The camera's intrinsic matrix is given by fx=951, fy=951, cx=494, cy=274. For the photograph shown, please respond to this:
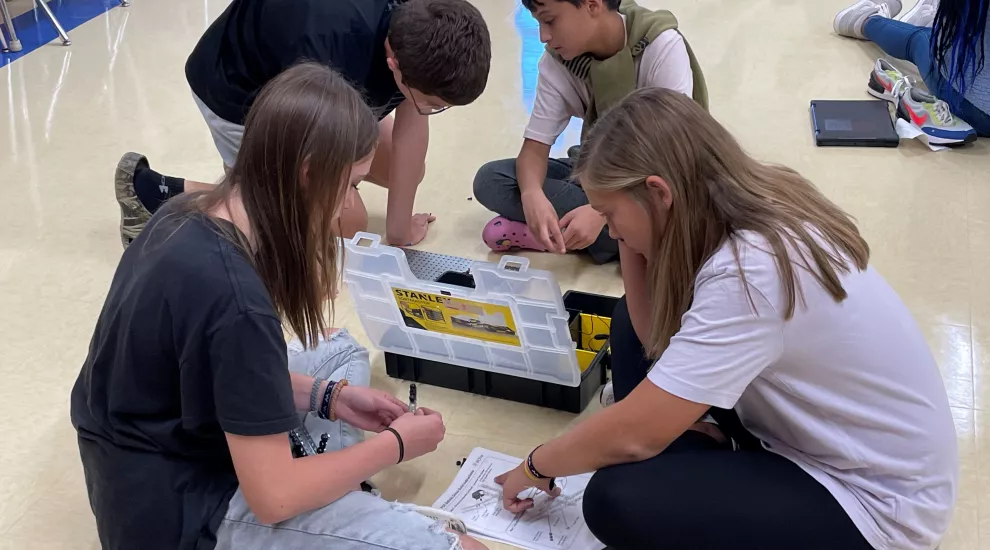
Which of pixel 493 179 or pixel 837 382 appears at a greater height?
pixel 837 382

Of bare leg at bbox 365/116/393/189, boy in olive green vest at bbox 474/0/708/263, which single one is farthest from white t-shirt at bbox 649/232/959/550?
bare leg at bbox 365/116/393/189

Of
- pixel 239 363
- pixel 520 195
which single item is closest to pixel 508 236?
pixel 520 195

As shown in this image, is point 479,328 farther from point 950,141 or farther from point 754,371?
point 950,141

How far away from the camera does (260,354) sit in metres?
1.05

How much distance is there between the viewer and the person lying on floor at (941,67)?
7.18ft

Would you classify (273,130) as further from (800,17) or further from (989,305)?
(800,17)

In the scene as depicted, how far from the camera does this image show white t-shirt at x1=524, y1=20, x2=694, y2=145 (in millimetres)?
1888

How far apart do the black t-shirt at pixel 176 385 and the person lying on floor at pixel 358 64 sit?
63 centimetres

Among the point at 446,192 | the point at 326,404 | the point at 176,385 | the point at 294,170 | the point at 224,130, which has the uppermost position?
the point at 294,170

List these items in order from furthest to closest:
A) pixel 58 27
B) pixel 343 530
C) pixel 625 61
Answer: pixel 58 27 < pixel 625 61 < pixel 343 530

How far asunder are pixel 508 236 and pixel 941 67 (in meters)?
1.42

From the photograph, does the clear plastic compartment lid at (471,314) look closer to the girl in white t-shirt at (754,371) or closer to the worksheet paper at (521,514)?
the worksheet paper at (521,514)

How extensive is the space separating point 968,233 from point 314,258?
65.9 inches

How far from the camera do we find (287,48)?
1.86 meters
